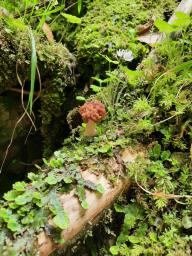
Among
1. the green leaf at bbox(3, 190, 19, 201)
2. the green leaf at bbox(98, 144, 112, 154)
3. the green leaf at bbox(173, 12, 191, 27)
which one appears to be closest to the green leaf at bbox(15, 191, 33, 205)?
the green leaf at bbox(3, 190, 19, 201)

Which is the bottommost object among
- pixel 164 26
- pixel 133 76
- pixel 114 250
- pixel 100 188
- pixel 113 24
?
pixel 114 250

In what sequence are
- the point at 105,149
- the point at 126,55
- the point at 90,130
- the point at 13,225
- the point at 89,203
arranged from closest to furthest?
1. the point at 13,225
2. the point at 89,203
3. the point at 105,149
4. the point at 90,130
5. the point at 126,55

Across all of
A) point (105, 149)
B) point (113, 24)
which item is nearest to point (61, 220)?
point (105, 149)

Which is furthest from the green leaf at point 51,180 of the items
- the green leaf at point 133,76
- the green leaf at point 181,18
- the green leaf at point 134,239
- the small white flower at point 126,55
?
the green leaf at point 181,18

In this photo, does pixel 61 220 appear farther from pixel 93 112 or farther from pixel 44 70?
pixel 44 70

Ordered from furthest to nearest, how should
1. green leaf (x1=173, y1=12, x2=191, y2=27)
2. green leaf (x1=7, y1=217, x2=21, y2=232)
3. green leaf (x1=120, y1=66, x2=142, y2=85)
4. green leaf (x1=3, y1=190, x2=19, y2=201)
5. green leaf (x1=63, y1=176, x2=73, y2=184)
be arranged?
green leaf (x1=120, y1=66, x2=142, y2=85) < green leaf (x1=173, y1=12, x2=191, y2=27) < green leaf (x1=63, y1=176, x2=73, y2=184) < green leaf (x1=3, y1=190, x2=19, y2=201) < green leaf (x1=7, y1=217, x2=21, y2=232)

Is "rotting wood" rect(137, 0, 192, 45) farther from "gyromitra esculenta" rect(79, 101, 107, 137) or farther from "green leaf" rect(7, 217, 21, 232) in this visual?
"green leaf" rect(7, 217, 21, 232)

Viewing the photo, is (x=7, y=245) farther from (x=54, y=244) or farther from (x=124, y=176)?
(x=124, y=176)
